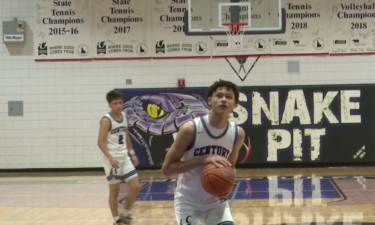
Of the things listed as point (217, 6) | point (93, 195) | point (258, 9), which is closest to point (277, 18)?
point (258, 9)

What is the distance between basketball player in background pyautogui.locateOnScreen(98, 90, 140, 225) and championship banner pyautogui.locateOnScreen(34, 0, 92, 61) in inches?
240

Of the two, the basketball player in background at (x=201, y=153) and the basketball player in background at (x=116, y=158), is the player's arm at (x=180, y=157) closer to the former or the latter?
the basketball player in background at (x=201, y=153)

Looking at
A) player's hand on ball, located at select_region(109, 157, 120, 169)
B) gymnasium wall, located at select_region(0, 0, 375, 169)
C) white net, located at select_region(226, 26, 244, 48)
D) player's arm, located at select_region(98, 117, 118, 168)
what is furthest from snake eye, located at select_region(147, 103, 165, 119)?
player's hand on ball, located at select_region(109, 157, 120, 169)

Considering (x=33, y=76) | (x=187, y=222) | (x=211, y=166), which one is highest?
(x=33, y=76)

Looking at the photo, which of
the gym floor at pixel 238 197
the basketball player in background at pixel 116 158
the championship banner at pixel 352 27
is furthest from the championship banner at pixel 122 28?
the basketball player in background at pixel 116 158

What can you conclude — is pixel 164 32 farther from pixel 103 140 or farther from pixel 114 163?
pixel 114 163

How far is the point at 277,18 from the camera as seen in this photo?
998 cm

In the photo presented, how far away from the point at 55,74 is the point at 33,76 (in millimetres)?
531

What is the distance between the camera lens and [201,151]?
12.8ft

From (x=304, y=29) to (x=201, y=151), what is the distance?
9201 mm

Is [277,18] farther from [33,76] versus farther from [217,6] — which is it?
[33,76]

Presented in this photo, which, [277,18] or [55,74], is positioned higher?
[277,18]

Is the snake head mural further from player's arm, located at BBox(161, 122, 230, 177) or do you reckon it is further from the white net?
player's arm, located at BBox(161, 122, 230, 177)

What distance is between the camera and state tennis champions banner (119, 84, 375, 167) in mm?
12445
